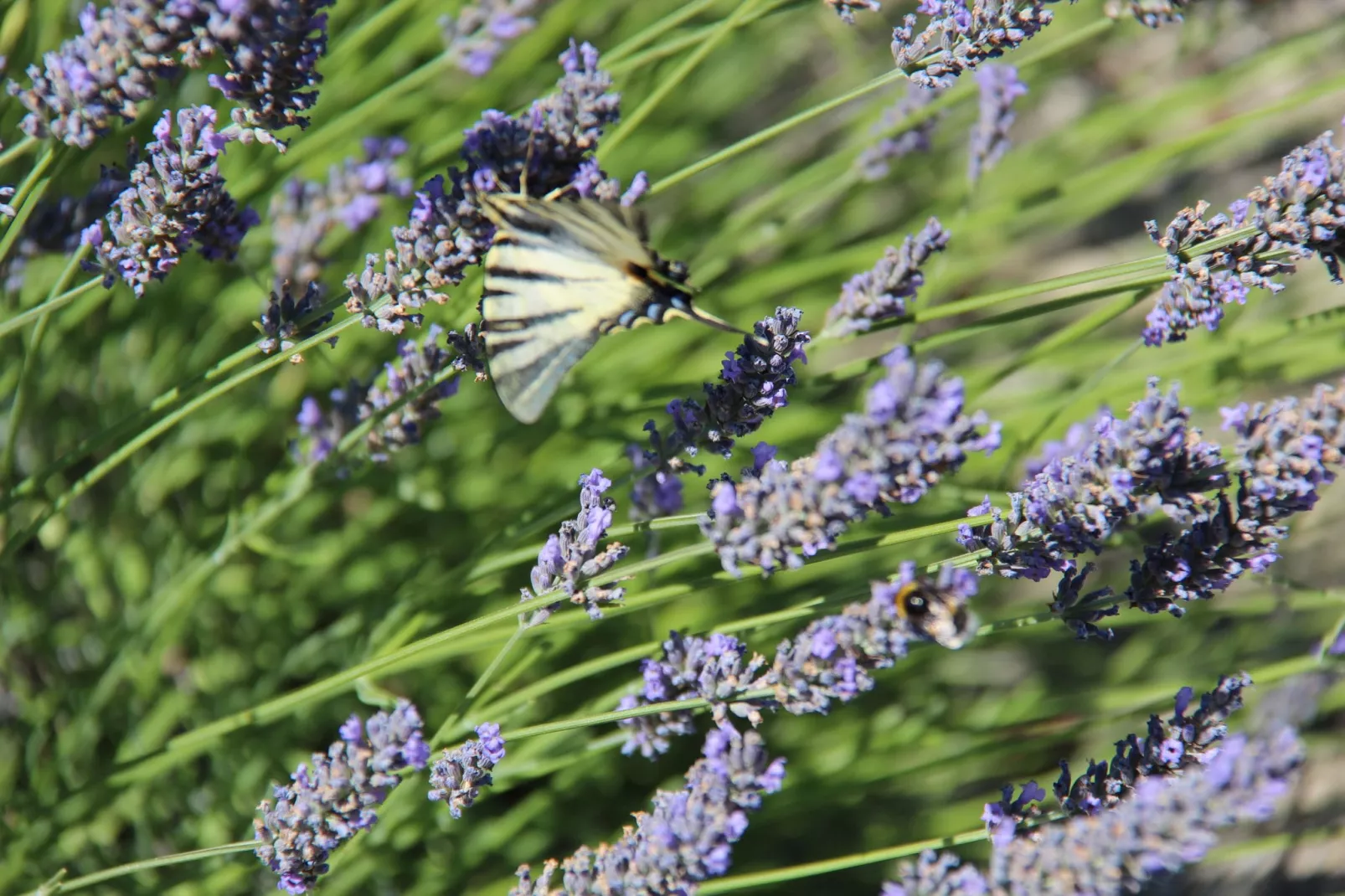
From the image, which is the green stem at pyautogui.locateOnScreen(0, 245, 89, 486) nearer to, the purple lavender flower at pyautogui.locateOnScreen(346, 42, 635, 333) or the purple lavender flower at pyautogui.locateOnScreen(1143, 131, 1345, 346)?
the purple lavender flower at pyautogui.locateOnScreen(346, 42, 635, 333)

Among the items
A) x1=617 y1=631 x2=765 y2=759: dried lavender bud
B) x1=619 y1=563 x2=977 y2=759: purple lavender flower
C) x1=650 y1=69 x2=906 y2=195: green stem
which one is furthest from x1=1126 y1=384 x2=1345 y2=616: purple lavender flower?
x1=650 y1=69 x2=906 y2=195: green stem

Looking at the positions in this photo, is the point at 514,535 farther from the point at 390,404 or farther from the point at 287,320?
the point at 287,320

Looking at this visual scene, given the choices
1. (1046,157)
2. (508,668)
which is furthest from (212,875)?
(1046,157)

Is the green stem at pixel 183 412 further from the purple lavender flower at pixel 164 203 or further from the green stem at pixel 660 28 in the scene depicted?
the green stem at pixel 660 28

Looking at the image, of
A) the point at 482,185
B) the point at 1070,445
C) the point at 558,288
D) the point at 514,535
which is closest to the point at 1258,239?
the point at 1070,445

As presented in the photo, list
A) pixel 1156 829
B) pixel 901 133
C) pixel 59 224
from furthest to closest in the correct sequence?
pixel 901 133 < pixel 59 224 < pixel 1156 829

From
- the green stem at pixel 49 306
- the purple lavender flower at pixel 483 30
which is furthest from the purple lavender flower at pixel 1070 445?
the green stem at pixel 49 306

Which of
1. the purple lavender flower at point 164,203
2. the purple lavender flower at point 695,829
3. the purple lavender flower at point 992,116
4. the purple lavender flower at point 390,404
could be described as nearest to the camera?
the purple lavender flower at point 695,829
